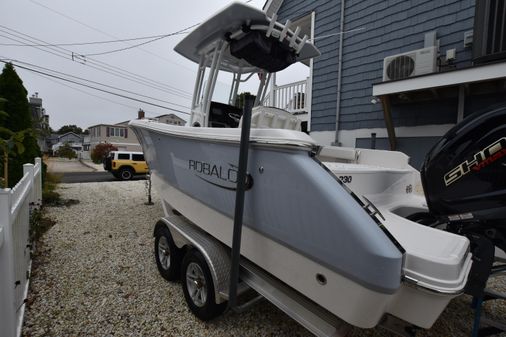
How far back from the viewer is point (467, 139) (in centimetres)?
163

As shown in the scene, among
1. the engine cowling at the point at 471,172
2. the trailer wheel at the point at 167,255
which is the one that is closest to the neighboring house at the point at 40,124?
the trailer wheel at the point at 167,255

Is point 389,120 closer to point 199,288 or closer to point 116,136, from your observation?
point 199,288

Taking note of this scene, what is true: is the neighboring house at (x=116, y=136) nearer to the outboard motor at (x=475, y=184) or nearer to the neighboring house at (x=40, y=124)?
the neighboring house at (x=40, y=124)

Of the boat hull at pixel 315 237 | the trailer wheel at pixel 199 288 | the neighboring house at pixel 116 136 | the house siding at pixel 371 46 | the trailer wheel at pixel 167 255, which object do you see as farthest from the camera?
the neighboring house at pixel 116 136

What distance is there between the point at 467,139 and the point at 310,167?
108cm

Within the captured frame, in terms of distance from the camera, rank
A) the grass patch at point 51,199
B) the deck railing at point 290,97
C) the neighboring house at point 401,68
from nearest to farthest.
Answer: the neighboring house at point 401,68, the grass patch at point 51,199, the deck railing at point 290,97

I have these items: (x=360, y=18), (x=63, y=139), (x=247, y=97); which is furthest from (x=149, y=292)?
(x=63, y=139)

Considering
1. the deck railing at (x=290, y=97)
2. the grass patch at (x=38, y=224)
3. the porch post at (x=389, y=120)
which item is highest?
the deck railing at (x=290, y=97)

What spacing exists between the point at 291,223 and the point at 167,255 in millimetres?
1899

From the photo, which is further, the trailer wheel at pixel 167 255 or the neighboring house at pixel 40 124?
the neighboring house at pixel 40 124

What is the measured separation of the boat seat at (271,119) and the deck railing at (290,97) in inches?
169

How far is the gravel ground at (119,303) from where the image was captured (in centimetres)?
208

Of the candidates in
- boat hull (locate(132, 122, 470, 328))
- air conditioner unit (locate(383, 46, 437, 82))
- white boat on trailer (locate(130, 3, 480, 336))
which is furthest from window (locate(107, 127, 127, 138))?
boat hull (locate(132, 122, 470, 328))

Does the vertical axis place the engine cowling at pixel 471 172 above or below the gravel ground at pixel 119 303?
above
